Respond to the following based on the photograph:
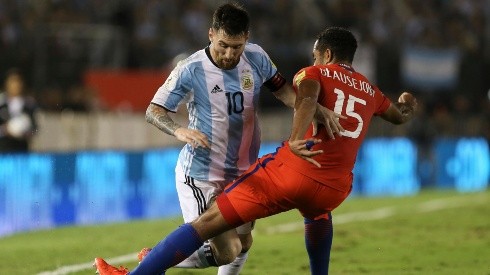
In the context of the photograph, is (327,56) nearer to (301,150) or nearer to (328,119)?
(328,119)

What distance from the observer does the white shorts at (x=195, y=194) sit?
7766 millimetres

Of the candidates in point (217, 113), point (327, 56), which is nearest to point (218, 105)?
point (217, 113)

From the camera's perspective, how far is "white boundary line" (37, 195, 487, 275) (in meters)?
10.2

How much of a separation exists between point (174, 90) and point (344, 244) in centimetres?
537

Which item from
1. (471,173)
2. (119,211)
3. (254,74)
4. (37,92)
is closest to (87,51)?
(37,92)

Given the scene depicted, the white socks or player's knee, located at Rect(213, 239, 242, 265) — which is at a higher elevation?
player's knee, located at Rect(213, 239, 242, 265)

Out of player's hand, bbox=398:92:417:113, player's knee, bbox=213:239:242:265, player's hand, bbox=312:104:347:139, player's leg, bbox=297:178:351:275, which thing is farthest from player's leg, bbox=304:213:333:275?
player's hand, bbox=398:92:417:113

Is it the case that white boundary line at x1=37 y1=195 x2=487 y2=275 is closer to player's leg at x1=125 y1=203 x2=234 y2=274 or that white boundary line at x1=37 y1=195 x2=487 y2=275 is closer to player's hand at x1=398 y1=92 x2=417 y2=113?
player's leg at x1=125 y1=203 x2=234 y2=274

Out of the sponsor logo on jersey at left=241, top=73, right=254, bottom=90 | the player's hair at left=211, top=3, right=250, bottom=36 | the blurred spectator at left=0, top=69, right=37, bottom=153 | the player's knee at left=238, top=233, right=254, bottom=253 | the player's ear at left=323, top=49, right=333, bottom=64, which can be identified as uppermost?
the player's hair at left=211, top=3, right=250, bottom=36

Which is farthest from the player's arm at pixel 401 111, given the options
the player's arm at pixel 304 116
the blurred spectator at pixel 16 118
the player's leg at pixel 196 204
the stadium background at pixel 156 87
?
the blurred spectator at pixel 16 118

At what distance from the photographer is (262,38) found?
2412 centimetres

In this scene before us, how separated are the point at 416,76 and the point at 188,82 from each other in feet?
57.1

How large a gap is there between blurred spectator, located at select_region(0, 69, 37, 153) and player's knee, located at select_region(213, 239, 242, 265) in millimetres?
9289

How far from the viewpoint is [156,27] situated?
23.1 m
